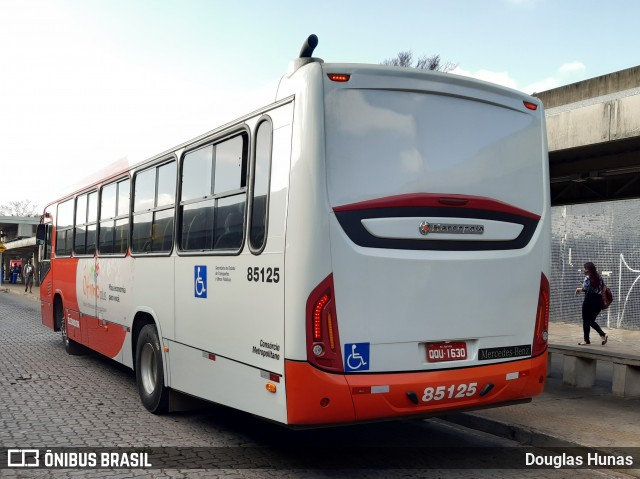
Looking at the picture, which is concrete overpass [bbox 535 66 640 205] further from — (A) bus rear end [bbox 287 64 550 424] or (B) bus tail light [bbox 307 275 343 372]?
(B) bus tail light [bbox 307 275 343 372]

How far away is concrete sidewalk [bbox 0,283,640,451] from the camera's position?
6.54 m

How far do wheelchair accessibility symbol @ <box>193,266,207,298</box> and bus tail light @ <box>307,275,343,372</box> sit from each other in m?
1.66

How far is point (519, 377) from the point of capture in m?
5.75

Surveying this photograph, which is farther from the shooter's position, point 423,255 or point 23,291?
point 23,291

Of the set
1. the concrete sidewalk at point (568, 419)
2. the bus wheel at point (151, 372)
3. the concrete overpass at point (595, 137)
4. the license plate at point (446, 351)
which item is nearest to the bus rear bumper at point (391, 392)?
the license plate at point (446, 351)

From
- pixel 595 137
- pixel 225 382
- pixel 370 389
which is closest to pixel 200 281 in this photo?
pixel 225 382

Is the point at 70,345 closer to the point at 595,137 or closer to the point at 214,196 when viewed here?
the point at 214,196

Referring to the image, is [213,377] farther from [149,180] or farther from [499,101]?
[499,101]

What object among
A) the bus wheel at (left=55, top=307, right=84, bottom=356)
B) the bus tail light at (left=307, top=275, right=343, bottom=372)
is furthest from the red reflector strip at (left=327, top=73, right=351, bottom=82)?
the bus wheel at (left=55, top=307, right=84, bottom=356)

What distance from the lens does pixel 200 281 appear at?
248 inches

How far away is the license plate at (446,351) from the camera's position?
17.3 feet

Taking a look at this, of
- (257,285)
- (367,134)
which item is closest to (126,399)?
(257,285)

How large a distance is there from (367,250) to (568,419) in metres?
3.82

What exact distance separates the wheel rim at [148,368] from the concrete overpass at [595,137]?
559 centimetres
